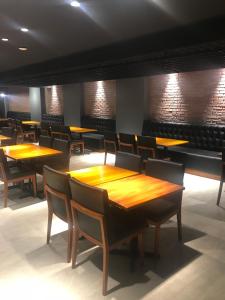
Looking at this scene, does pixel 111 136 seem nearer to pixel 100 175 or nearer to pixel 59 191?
pixel 100 175

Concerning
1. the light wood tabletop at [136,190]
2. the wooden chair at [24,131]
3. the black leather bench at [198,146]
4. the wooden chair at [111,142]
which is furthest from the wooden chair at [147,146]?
the wooden chair at [24,131]

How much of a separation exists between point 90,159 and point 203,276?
499 centimetres

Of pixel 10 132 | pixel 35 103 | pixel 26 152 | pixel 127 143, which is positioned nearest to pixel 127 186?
pixel 26 152

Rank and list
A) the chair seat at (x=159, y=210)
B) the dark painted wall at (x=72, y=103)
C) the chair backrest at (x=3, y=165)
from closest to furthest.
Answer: the chair seat at (x=159, y=210)
the chair backrest at (x=3, y=165)
the dark painted wall at (x=72, y=103)

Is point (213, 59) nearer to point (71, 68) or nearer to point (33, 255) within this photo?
point (71, 68)

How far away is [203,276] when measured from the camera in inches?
94.7

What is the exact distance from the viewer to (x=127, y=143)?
578 cm

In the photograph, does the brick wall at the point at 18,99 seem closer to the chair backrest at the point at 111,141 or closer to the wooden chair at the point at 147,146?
the chair backrest at the point at 111,141

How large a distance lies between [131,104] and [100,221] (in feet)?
19.8

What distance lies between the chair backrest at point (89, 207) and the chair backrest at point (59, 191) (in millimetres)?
155

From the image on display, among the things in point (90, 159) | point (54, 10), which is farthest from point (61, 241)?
point (90, 159)

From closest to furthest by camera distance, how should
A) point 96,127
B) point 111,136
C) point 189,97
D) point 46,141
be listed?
point 46,141
point 111,136
point 189,97
point 96,127

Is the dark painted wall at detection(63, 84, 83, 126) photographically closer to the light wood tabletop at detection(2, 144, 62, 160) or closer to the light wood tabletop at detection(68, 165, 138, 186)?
the light wood tabletop at detection(2, 144, 62, 160)

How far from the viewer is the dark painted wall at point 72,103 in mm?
9711
